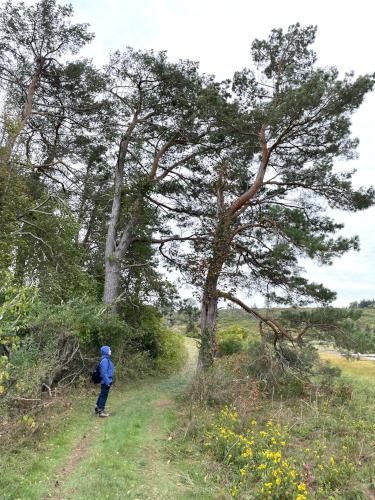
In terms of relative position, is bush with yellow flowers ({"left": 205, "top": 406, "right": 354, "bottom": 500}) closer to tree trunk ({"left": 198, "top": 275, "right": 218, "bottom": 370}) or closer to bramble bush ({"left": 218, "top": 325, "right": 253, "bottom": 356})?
tree trunk ({"left": 198, "top": 275, "right": 218, "bottom": 370})

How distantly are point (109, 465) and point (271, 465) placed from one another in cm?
266

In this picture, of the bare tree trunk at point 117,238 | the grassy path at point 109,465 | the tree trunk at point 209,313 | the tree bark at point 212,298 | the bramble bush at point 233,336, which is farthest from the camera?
the bramble bush at point 233,336

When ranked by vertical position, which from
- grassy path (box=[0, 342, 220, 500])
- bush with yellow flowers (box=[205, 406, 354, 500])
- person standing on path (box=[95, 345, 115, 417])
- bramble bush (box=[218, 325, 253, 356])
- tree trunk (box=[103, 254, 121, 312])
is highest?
tree trunk (box=[103, 254, 121, 312])

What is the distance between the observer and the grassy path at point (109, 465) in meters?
5.63

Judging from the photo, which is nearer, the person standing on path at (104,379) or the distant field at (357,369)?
the person standing on path at (104,379)

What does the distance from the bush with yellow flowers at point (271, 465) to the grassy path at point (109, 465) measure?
59cm

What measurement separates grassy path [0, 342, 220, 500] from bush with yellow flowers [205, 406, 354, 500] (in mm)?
588

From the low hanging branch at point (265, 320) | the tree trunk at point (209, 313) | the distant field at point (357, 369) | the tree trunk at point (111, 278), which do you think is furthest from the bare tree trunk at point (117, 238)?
the distant field at point (357, 369)

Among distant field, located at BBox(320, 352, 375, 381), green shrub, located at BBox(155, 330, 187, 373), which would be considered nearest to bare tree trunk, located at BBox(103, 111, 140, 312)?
green shrub, located at BBox(155, 330, 187, 373)

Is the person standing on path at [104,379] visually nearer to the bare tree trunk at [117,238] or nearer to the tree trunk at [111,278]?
the bare tree trunk at [117,238]

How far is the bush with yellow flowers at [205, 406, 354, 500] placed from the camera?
18.7 feet

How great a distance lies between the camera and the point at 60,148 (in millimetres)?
17266

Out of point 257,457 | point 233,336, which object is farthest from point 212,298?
point 233,336

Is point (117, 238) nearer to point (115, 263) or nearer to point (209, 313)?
point (115, 263)
